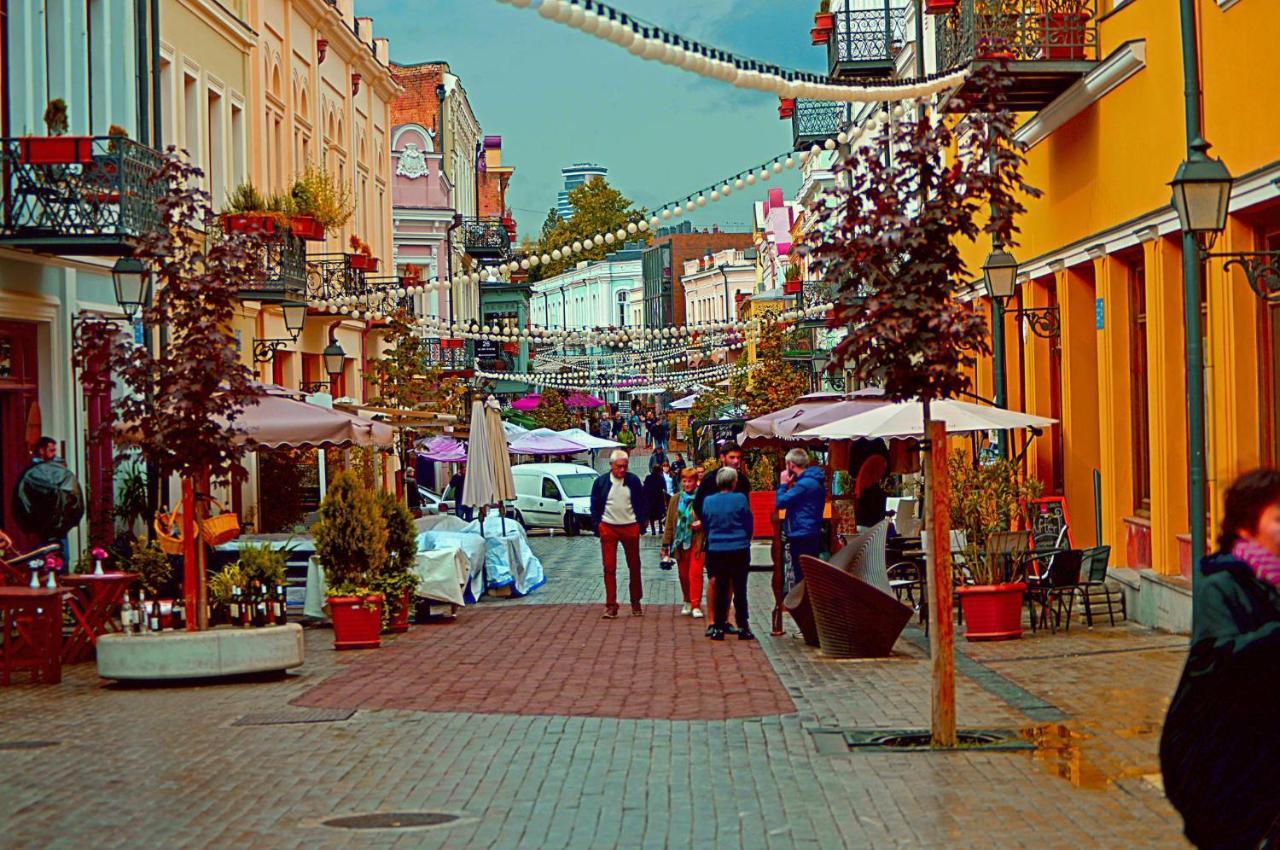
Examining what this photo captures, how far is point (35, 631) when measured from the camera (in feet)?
49.6

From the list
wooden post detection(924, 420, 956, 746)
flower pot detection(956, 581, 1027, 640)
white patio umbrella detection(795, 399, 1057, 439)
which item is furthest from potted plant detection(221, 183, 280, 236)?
wooden post detection(924, 420, 956, 746)

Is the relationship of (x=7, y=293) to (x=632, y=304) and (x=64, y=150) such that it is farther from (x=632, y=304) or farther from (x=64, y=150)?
(x=632, y=304)

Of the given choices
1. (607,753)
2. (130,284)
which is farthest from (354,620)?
(607,753)

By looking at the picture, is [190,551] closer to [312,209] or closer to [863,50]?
[312,209]

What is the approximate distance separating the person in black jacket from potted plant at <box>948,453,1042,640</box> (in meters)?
11.4

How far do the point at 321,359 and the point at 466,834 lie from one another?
94.3 feet

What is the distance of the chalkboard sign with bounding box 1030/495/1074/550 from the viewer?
19.8 m

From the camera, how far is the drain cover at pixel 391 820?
29.3 ft

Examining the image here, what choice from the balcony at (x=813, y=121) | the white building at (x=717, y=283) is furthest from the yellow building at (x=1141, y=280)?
the white building at (x=717, y=283)

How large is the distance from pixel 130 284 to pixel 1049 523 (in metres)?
10.1

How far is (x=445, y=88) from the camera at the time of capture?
6156 centimetres

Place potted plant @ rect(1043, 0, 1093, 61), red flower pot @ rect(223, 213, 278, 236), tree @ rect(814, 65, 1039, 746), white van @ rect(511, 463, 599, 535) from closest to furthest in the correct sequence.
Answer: tree @ rect(814, 65, 1039, 746), potted plant @ rect(1043, 0, 1093, 61), red flower pot @ rect(223, 213, 278, 236), white van @ rect(511, 463, 599, 535)

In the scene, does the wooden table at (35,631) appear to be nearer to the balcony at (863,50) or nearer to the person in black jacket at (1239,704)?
the person in black jacket at (1239,704)

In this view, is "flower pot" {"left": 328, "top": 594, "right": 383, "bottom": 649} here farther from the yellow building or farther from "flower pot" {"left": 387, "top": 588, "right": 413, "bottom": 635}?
the yellow building
